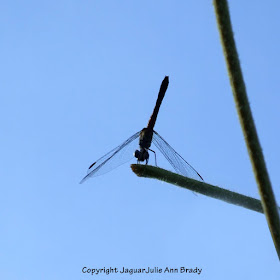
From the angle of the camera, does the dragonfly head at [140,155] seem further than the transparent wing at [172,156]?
No

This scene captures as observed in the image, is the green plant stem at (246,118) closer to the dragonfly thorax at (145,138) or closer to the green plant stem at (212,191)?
the green plant stem at (212,191)

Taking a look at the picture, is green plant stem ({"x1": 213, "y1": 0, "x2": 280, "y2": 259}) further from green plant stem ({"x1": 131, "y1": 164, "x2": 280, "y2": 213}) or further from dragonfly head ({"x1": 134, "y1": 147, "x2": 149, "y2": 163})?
dragonfly head ({"x1": 134, "y1": 147, "x2": 149, "y2": 163})

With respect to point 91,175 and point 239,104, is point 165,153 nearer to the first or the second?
point 91,175

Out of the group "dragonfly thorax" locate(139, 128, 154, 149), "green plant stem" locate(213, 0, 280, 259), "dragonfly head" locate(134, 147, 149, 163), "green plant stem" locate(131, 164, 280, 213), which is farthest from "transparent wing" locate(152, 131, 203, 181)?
"green plant stem" locate(213, 0, 280, 259)

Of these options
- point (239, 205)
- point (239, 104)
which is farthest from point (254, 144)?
point (239, 205)

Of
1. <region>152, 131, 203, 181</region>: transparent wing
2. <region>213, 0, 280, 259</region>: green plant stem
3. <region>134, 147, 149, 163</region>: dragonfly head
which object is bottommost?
<region>213, 0, 280, 259</region>: green plant stem

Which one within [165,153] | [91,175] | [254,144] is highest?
[165,153]

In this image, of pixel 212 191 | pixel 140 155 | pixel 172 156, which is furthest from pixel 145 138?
pixel 212 191

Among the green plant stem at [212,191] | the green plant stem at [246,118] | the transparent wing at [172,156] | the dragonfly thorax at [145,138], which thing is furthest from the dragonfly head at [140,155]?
the green plant stem at [246,118]
